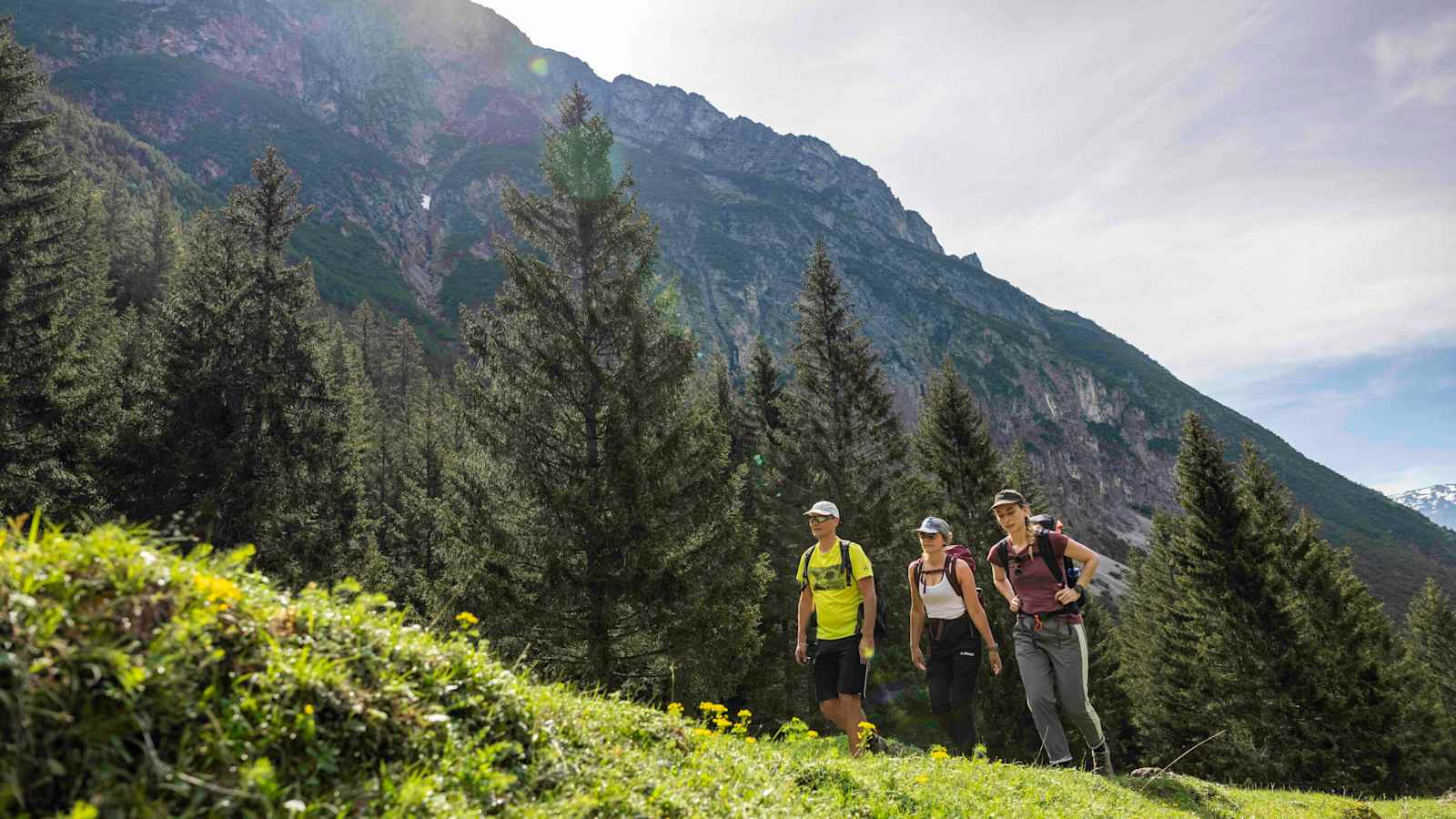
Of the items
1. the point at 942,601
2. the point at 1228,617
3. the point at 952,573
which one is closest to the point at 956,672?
the point at 942,601

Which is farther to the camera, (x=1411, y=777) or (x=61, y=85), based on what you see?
(x=61, y=85)

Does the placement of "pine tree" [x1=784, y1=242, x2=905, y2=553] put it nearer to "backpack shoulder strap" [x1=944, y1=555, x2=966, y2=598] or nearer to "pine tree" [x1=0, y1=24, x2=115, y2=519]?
"backpack shoulder strap" [x1=944, y1=555, x2=966, y2=598]

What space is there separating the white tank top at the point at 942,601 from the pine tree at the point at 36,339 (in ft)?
→ 60.8

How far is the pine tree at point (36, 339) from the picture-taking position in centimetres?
1442

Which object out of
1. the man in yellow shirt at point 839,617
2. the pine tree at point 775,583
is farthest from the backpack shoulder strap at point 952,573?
the pine tree at point 775,583

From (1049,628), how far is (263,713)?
6553 millimetres

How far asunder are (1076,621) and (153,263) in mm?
64010

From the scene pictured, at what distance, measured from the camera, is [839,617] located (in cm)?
661

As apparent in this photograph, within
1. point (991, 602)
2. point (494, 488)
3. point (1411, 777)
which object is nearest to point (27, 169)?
point (494, 488)

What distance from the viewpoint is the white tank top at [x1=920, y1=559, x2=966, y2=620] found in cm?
679

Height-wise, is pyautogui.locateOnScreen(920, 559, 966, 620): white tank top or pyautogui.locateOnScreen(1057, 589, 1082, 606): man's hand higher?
pyautogui.locateOnScreen(1057, 589, 1082, 606): man's hand

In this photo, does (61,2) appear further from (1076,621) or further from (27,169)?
(1076,621)

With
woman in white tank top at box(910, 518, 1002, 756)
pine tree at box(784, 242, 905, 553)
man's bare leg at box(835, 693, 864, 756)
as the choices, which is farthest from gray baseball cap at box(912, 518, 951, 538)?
pine tree at box(784, 242, 905, 553)

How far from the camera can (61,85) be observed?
158m
